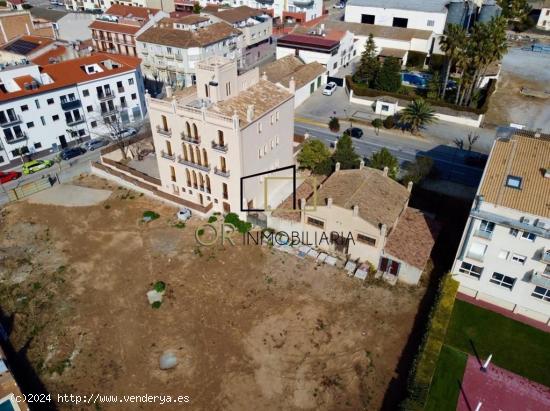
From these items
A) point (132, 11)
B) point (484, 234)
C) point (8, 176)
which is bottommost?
point (8, 176)

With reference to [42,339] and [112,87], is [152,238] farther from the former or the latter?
[112,87]

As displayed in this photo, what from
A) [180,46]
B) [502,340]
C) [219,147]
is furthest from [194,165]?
[180,46]

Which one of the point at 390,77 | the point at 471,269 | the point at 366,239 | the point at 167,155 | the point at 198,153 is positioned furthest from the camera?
the point at 390,77

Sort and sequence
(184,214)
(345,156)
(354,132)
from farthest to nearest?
(354,132) → (345,156) → (184,214)

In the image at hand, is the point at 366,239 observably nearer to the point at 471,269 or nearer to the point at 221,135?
the point at 471,269

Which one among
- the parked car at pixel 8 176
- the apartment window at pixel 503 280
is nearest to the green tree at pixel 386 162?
the apartment window at pixel 503 280

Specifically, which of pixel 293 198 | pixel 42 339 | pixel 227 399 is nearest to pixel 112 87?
pixel 293 198

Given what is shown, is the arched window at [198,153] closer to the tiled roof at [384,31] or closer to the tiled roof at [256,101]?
the tiled roof at [256,101]
